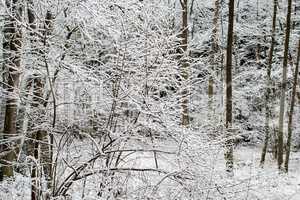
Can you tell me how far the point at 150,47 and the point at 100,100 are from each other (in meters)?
0.88

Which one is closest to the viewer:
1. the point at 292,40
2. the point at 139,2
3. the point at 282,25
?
the point at 139,2

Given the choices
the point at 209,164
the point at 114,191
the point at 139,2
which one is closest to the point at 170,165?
the point at 209,164

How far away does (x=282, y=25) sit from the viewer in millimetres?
23938

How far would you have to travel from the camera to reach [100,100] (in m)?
5.64

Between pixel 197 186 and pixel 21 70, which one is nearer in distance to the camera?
pixel 197 186

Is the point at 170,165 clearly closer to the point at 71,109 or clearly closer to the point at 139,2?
the point at 71,109

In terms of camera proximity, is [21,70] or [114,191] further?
[21,70]

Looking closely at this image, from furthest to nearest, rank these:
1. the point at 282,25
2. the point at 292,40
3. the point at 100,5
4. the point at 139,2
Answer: the point at 282,25 < the point at 292,40 < the point at 139,2 < the point at 100,5

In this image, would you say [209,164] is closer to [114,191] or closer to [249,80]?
[114,191]

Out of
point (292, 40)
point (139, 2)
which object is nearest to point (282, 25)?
point (292, 40)

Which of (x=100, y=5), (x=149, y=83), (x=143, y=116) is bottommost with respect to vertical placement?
(x=143, y=116)

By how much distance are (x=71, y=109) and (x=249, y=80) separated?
19.1 metres

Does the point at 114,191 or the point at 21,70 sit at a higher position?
the point at 21,70

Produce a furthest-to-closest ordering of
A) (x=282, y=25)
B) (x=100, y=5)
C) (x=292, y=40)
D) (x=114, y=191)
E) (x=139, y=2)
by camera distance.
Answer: (x=282, y=25) < (x=292, y=40) < (x=139, y=2) < (x=100, y=5) < (x=114, y=191)
